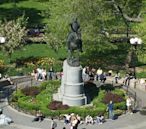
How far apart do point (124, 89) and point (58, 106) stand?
888cm

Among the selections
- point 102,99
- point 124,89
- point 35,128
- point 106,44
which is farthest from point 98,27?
point 35,128

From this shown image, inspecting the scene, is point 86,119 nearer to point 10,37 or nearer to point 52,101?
point 52,101

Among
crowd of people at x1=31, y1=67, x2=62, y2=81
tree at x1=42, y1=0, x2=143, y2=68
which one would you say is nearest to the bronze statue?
crowd of people at x1=31, y1=67, x2=62, y2=81

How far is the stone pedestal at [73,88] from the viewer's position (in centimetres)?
3850

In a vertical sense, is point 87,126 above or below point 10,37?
below

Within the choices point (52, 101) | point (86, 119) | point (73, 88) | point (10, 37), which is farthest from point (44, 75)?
point (86, 119)

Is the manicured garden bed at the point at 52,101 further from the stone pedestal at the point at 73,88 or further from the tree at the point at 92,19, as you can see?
the tree at the point at 92,19

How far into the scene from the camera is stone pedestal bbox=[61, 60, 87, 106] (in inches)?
1516

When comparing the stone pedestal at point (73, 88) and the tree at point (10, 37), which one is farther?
the tree at point (10, 37)

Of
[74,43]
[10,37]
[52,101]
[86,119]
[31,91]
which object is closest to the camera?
[86,119]

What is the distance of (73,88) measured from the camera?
38.6 meters

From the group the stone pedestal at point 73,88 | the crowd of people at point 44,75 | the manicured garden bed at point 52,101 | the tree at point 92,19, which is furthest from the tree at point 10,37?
the stone pedestal at point 73,88

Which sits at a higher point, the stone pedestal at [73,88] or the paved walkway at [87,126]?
the stone pedestal at [73,88]

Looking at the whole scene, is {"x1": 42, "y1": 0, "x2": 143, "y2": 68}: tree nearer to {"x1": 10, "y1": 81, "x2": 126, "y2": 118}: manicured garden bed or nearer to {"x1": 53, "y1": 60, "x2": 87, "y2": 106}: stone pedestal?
{"x1": 10, "y1": 81, "x2": 126, "y2": 118}: manicured garden bed
